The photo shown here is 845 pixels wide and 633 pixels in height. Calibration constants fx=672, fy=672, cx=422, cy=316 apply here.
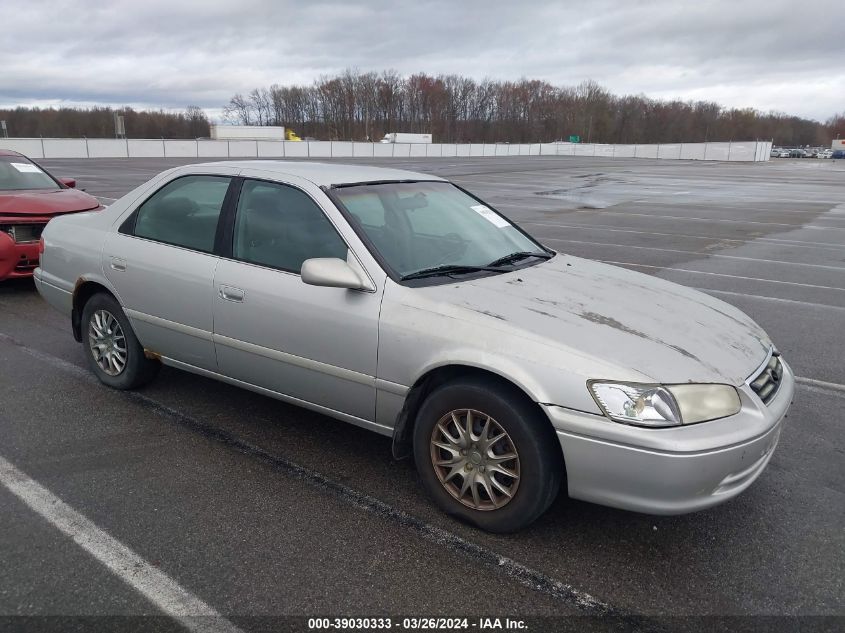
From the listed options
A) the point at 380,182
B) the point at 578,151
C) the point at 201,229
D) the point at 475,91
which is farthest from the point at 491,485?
the point at 475,91

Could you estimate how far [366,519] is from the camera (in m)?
3.12

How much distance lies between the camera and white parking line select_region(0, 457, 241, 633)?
246 cm

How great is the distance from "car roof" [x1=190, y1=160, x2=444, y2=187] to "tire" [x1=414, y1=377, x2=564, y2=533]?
1.45m

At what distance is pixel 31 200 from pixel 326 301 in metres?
5.72

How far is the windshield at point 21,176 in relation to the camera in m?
8.06

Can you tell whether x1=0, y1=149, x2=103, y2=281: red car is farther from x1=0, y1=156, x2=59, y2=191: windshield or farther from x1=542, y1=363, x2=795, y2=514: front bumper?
x1=542, y1=363, x2=795, y2=514: front bumper

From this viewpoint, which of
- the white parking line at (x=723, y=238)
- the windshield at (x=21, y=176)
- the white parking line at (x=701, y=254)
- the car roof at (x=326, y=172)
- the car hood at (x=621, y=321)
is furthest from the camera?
the white parking line at (x=723, y=238)

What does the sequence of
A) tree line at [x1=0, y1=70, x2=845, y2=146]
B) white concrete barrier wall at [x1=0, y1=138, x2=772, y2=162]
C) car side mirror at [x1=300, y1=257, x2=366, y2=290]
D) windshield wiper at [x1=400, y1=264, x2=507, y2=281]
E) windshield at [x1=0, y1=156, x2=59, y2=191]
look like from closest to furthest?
1. car side mirror at [x1=300, y1=257, x2=366, y2=290]
2. windshield wiper at [x1=400, y1=264, x2=507, y2=281]
3. windshield at [x1=0, y1=156, x2=59, y2=191]
4. white concrete barrier wall at [x1=0, y1=138, x2=772, y2=162]
5. tree line at [x1=0, y1=70, x2=845, y2=146]

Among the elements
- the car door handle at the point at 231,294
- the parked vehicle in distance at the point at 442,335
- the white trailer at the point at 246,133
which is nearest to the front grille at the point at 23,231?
the parked vehicle in distance at the point at 442,335

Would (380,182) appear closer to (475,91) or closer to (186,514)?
(186,514)

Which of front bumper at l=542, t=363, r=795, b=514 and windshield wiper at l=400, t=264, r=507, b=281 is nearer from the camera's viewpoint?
front bumper at l=542, t=363, r=795, b=514

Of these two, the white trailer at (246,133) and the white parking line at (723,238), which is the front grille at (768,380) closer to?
the white parking line at (723,238)

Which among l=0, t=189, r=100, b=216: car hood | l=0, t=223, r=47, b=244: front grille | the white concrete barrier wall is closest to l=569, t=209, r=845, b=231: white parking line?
l=0, t=189, r=100, b=216: car hood

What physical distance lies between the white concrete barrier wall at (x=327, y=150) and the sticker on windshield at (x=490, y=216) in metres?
36.9
